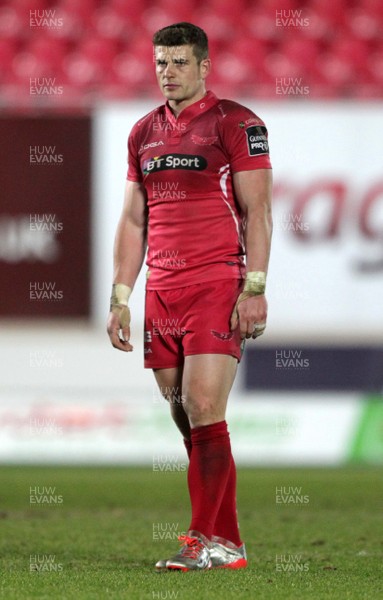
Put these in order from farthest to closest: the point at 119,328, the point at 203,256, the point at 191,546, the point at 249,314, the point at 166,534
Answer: the point at 166,534
the point at 119,328
the point at 203,256
the point at 249,314
the point at 191,546

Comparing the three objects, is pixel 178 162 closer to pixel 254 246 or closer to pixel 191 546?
pixel 254 246

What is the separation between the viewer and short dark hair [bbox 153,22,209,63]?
4.23m

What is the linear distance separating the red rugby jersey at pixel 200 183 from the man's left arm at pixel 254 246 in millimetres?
49

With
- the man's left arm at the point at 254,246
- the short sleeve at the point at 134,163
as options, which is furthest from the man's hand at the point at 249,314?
the short sleeve at the point at 134,163

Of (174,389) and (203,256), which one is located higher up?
(203,256)

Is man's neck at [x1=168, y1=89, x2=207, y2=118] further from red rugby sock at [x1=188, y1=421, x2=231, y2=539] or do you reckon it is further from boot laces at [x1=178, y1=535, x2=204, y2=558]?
boot laces at [x1=178, y1=535, x2=204, y2=558]

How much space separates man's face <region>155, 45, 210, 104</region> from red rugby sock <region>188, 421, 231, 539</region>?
1.15 metres

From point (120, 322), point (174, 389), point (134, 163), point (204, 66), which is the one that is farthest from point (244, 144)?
point (174, 389)

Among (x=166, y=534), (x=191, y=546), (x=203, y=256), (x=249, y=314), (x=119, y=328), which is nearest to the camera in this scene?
(x=191, y=546)

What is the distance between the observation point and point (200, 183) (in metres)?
4.26

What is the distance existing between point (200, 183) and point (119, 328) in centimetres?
61

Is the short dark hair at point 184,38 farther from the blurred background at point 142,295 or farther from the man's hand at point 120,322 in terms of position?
the blurred background at point 142,295

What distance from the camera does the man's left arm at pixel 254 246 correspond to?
4182 millimetres

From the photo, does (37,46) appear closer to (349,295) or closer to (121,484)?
(349,295)
